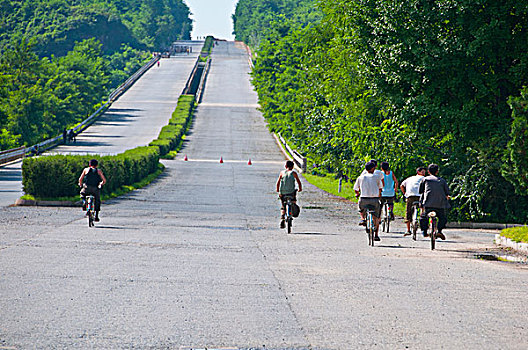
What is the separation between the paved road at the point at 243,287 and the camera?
7648 mm

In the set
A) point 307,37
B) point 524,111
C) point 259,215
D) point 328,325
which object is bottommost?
point 259,215

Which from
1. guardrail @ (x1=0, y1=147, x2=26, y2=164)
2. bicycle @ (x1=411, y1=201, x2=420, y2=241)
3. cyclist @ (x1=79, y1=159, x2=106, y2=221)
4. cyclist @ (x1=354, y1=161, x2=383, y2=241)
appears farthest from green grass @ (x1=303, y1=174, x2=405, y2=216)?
guardrail @ (x1=0, y1=147, x2=26, y2=164)

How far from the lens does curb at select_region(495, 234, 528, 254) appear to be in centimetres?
1631

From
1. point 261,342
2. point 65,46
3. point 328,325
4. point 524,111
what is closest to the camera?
point 261,342

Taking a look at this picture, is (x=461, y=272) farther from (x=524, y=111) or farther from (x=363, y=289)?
(x=524, y=111)

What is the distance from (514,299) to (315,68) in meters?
A: 33.2

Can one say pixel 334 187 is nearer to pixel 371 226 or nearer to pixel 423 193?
pixel 423 193

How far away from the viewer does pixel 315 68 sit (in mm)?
42562

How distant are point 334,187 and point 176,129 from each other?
30.6 metres

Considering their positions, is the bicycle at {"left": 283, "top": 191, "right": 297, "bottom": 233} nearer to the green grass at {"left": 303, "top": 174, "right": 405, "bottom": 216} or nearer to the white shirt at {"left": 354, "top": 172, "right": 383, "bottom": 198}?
the white shirt at {"left": 354, "top": 172, "right": 383, "bottom": 198}

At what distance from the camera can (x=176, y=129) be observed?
70812 millimetres

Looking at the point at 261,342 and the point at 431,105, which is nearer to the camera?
the point at 261,342

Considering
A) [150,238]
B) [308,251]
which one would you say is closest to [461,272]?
[308,251]

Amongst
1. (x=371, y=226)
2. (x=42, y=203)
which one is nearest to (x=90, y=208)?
(x=371, y=226)
